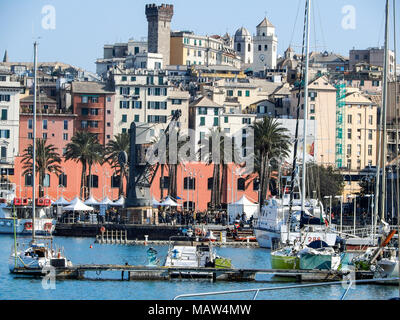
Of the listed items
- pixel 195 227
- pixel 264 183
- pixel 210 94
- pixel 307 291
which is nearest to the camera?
pixel 307 291

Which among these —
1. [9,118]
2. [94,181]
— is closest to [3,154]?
[9,118]

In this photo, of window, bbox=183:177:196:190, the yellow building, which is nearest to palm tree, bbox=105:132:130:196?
window, bbox=183:177:196:190

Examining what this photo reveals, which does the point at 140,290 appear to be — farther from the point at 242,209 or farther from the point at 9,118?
the point at 9,118

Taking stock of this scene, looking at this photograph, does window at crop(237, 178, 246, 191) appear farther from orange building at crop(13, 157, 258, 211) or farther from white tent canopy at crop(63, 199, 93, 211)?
white tent canopy at crop(63, 199, 93, 211)

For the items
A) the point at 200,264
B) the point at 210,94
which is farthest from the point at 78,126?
the point at 200,264

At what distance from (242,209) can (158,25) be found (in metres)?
76.9

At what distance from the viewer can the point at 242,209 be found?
287ft

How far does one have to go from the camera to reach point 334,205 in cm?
10519

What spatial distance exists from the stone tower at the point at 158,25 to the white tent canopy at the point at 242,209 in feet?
243

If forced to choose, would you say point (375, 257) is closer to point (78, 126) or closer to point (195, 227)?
point (195, 227)

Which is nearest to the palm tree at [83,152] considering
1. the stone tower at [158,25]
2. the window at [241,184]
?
the window at [241,184]

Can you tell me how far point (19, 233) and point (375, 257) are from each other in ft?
129

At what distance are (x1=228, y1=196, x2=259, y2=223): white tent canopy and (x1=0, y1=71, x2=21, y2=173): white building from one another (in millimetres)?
31603

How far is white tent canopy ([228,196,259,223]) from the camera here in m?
87.5
